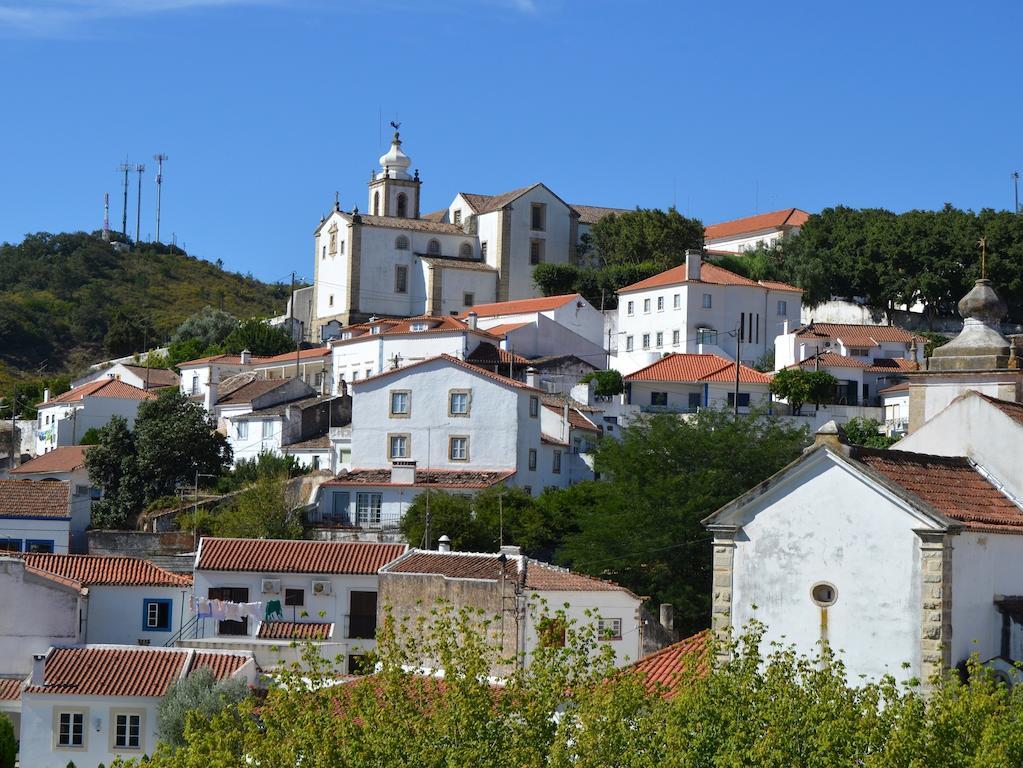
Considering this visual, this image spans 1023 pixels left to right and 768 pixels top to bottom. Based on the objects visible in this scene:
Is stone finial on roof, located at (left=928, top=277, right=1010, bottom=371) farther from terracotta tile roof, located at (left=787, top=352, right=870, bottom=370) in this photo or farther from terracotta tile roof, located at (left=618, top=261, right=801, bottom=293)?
terracotta tile roof, located at (left=618, top=261, right=801, bottom=293)

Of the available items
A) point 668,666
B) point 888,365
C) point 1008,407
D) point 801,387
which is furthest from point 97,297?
point 1008,407

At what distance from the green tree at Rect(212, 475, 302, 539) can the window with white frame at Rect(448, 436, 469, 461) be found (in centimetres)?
526

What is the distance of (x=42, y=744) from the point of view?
36.6 metres

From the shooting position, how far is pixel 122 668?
3734 centimetres

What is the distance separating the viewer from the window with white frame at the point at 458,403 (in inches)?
2271

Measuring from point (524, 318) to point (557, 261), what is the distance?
56.1 ft

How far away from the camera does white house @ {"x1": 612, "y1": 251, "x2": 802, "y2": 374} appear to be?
77500 mm

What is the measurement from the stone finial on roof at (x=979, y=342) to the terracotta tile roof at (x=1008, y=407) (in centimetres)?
181

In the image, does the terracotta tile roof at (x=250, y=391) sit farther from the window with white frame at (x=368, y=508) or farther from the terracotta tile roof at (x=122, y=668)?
the terracotta tile roof at (x=122, y=668)

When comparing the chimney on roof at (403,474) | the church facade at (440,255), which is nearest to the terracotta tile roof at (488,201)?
the church facade at (440,255)

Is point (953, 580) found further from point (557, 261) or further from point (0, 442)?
point (557, 261)

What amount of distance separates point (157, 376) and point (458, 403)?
3238 centimetres

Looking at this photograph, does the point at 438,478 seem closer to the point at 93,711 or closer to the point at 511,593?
the point at 511,593

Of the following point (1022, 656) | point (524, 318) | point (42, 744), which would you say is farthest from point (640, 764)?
point (524, 318)
